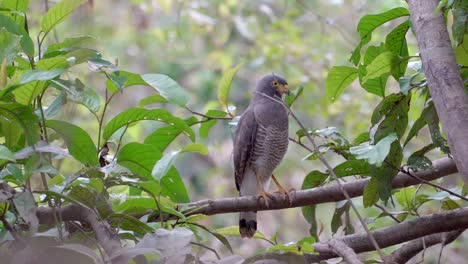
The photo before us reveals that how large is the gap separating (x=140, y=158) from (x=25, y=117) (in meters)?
0.48

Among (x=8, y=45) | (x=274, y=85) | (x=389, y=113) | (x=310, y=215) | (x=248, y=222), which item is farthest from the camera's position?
(x=274, y=85)

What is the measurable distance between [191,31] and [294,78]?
1680 mm

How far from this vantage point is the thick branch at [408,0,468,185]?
69.7 inches

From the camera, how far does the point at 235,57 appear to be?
8664mm

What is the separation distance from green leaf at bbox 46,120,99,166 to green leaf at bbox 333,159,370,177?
0.90 metres

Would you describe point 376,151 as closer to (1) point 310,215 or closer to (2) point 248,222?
(1) point 310,215

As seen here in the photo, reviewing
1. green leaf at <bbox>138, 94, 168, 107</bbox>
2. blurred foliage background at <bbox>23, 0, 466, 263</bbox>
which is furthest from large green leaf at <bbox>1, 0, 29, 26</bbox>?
blurred foliage background at <bbox>23, 0, 466, 263</bbox>

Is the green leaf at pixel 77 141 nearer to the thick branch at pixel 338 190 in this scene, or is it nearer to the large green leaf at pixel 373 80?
the thick branch at pixel 338 190

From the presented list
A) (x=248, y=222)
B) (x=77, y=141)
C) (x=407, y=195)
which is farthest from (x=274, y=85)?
(x=77, y=141)

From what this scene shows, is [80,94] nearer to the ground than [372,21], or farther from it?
nearer to the ground

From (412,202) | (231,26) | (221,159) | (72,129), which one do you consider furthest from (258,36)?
(72,129)

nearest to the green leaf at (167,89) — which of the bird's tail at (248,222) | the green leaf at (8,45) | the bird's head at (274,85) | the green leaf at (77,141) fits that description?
the green leaf at (77,141)

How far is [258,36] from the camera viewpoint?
26.1 feet

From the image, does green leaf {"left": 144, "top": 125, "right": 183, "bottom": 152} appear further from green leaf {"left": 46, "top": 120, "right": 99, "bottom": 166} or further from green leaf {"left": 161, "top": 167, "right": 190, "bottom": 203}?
green leaf {"left": 46, "top": 120, "right": 99, "bottom": 166}
